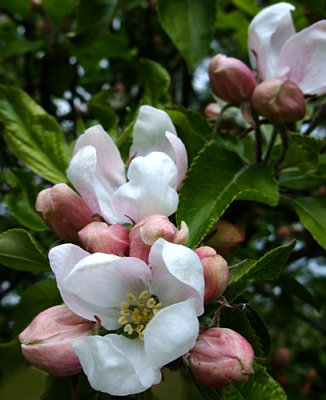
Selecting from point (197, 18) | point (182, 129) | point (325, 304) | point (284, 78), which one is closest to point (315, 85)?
point (284, 78)

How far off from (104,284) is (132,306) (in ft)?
0.26

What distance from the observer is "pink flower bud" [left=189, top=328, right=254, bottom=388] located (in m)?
0.58

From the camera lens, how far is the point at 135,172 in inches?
26.8

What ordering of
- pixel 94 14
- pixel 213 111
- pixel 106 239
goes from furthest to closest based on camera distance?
pixel 94 14 → pixel 213 111 → pixel 106 239

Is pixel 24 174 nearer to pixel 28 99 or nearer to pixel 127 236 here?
pixel 28 99

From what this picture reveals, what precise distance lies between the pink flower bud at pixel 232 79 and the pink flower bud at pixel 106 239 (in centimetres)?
32

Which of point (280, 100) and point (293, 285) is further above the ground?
point (280, 100)

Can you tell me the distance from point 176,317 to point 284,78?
0.44 meters

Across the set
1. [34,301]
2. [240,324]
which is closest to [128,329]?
[240,324]

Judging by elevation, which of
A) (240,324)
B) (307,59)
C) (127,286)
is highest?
(307,59)

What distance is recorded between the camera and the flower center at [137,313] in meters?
0.65

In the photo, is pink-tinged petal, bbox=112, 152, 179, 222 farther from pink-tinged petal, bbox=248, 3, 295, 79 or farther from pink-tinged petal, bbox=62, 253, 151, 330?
pink-tinged petal, bbox=248, 3, 295, 79

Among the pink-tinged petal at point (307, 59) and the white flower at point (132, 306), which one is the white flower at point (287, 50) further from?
the white flower at point (132, 306)

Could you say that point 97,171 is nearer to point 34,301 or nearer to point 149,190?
point 149,190
